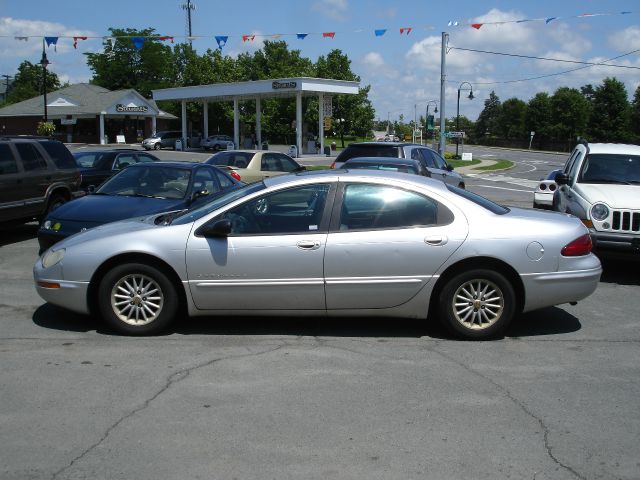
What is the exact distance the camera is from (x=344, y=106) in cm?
6662

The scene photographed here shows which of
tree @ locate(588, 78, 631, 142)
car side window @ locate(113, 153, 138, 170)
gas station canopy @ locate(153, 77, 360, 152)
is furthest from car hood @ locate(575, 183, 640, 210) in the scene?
Answer: tree @ locate(588, 78, 631, 142)

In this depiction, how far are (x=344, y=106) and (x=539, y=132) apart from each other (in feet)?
141

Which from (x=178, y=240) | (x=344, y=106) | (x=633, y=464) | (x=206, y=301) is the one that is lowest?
(x=633, y=464)

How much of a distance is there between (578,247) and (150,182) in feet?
20.8

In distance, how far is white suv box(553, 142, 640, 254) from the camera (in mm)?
8797

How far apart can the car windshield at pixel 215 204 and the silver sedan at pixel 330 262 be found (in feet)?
0.11

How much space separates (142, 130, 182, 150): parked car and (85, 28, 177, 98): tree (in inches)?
1231

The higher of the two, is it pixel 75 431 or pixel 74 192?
pixel 74 192

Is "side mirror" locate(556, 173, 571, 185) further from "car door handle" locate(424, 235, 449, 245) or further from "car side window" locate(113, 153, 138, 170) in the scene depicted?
"car side window" locate(113, 153, 138, 170)

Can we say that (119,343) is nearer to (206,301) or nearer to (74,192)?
(206,301)

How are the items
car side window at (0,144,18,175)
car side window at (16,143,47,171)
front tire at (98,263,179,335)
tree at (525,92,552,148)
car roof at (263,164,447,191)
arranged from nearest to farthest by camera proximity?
front tire at (98,263,179,335) < car roof at (263,164,447,191) < car side window at (0,144,18,175) < car side window at (16,143,47,171) < tree at (525,92,552,148)

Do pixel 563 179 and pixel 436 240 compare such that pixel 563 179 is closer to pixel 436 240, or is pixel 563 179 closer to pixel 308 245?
pixel 436 240

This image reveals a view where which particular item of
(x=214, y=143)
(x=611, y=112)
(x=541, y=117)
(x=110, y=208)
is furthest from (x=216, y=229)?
(x=541, y=117)

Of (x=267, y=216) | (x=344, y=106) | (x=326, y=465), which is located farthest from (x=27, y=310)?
(x=344, y=106)
